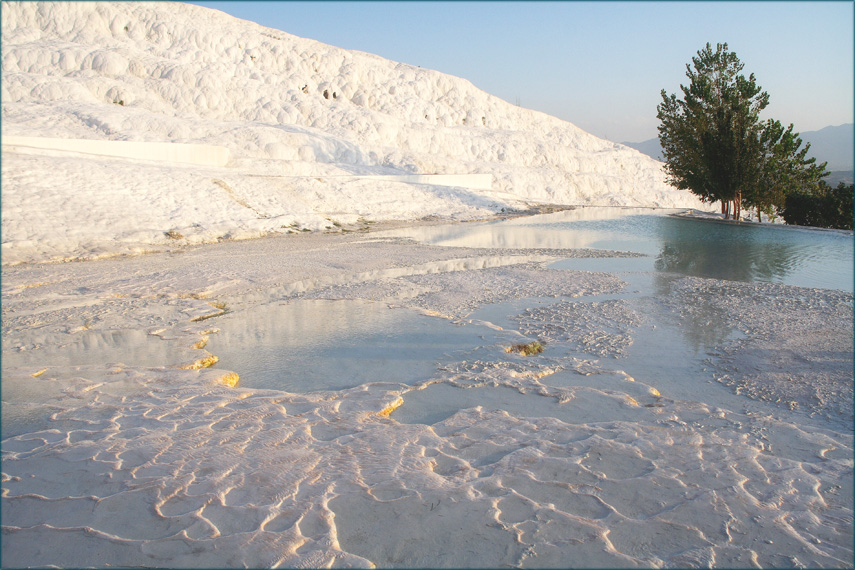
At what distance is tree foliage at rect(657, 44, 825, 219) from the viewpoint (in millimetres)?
20141

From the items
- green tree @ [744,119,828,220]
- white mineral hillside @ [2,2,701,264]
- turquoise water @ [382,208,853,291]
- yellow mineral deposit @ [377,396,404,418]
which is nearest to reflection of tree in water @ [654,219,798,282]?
turquoise water @ [382,208,853,291]

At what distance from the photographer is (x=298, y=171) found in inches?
1018

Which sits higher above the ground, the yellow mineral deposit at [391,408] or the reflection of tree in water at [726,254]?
the reflection of tree in water at [726,254]

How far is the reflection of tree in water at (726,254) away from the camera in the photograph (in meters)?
9.98

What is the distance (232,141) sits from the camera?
29.2m

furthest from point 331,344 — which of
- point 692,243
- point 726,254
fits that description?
point 692,243

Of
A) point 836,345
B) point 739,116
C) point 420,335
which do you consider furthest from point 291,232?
point 739,116

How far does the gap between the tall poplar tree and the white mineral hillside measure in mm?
8578

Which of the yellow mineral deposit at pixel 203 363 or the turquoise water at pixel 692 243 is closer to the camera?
the yellow mineral deposit at pixel 203 363

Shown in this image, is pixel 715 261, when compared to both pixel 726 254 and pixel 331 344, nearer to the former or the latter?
pixel 726 254

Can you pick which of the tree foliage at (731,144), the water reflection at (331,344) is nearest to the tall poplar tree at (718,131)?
the tree foliage at (731,144)

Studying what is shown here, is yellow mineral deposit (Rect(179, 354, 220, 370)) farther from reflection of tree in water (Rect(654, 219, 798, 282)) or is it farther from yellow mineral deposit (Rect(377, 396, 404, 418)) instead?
reflection of tree in water (Rect(654, 219, 798, 282))

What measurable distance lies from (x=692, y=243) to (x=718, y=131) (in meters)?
8.09

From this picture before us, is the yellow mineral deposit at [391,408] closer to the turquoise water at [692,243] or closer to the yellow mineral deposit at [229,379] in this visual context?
the yellow mineral deposit at [229,379]
